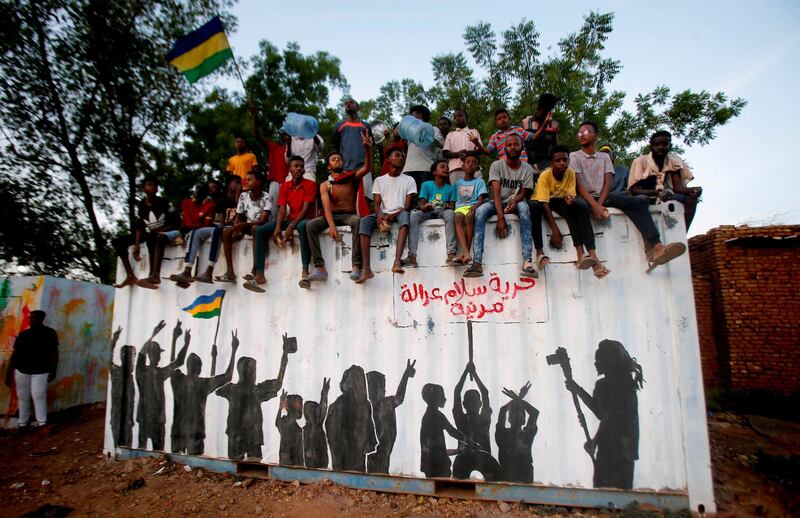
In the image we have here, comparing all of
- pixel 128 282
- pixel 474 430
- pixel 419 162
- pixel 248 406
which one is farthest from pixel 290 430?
pixel 419 162

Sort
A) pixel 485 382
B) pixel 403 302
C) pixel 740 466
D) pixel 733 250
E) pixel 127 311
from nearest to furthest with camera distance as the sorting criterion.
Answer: pixel 485 382 → pixel 403 302 → pixel 740 466 → pixel 127 311 → pixel 733 250

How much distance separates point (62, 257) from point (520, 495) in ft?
37.2

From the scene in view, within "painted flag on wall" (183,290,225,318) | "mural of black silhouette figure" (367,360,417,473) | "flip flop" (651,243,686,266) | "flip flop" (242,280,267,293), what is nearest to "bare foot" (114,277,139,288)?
"painted flag on wall" (183,290,225,318)

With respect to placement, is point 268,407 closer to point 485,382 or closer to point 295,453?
point 295,453

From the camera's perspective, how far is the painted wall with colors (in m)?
6.36

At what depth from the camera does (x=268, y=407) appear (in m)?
4.06

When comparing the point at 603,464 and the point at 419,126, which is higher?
the point at 419,126

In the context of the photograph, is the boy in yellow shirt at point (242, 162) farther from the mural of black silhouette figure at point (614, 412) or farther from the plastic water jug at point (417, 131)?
the mural of black silhouette figure at point (614, 412)

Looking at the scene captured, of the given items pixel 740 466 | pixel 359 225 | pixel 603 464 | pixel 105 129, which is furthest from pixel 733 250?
pixel 105 129

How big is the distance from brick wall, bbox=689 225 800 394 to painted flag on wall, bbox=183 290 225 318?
8.08 metres

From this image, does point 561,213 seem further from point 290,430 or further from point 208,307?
point 208,307

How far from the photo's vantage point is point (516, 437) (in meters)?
3.47

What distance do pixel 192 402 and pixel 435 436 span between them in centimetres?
269

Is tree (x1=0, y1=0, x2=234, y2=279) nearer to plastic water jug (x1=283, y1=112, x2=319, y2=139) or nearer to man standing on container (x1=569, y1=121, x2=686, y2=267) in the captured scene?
plastic water jug (x1=283, y1=112, x2=319, y2=139)
